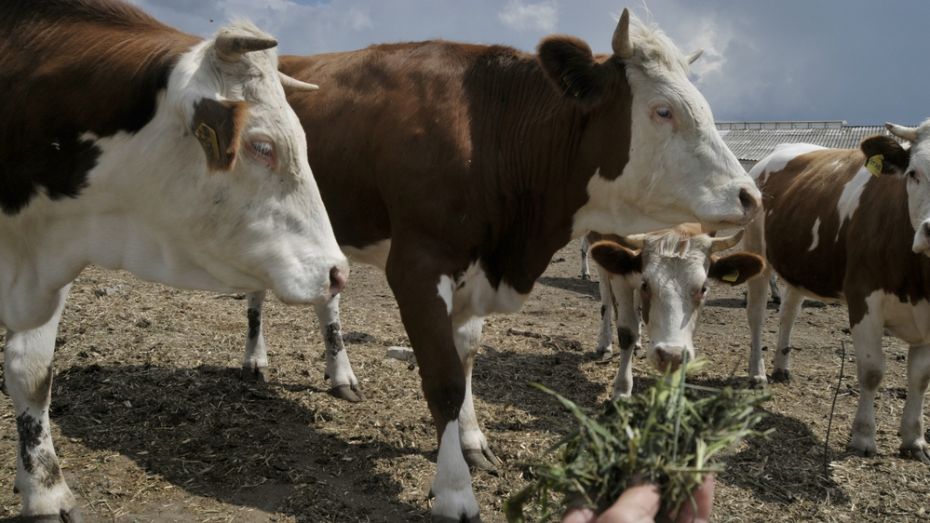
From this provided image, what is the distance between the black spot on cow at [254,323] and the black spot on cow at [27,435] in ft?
8.14

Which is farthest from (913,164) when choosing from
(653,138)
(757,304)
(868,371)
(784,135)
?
(784,135)

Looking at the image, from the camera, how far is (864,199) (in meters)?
6.29

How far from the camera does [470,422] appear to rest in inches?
200

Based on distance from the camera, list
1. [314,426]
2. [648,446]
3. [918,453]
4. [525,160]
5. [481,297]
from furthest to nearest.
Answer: [918,453]
[314,426]
[481,297]
[525,160]
[648,446]

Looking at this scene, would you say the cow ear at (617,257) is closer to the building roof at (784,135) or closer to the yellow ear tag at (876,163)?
the yellow ear tag at (876,163)

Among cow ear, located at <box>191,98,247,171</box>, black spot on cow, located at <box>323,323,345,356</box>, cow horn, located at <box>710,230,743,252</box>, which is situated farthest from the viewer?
black spot on cow, located at <box>323,323,345,356</box>

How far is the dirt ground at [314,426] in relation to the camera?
14.3 ft

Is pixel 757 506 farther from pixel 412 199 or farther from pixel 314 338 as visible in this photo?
pixel 314 338

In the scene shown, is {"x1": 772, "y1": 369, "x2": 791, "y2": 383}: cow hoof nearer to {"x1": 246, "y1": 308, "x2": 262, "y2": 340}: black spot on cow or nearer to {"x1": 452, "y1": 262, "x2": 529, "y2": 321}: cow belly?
{"x1": 452, "y1": 262, "x2": 529, "y2": 321}: cow belly

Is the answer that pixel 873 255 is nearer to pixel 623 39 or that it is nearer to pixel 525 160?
pixel 623 39

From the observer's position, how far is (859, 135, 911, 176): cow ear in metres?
5.61

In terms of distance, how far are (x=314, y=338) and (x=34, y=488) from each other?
404 cm

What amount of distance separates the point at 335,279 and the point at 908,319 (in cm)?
446

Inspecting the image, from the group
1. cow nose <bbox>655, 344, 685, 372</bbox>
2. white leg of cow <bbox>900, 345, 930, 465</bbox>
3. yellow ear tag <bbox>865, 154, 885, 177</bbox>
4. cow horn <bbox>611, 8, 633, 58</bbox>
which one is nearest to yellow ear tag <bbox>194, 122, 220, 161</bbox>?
cow horn <bbox>611, 8, 633, 58</bbox>
